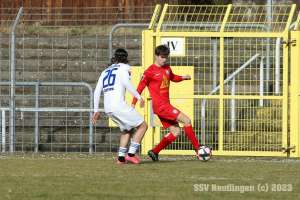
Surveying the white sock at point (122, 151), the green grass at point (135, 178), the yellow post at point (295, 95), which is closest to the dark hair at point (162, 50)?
the white sock at point (122, 151)

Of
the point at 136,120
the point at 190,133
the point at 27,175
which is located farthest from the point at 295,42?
the point at 27,175

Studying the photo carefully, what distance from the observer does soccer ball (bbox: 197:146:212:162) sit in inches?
313

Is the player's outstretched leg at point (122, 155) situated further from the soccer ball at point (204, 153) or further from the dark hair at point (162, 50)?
the dark hair at point (162, 50)

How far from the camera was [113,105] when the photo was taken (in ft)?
24.0

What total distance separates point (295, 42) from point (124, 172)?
4219 mm

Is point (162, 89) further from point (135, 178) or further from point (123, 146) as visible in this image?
point (135, 178)

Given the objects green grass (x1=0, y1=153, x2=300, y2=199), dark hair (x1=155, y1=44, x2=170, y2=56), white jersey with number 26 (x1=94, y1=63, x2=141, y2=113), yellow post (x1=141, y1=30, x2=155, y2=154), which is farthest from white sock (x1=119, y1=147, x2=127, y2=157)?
yellow post (x1=141, y1=30, x2=155, y2=154)

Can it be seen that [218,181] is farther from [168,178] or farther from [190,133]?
[190,133]

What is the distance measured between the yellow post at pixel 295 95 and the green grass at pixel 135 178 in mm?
621

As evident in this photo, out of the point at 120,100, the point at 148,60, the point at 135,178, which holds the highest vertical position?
the point at 148,60

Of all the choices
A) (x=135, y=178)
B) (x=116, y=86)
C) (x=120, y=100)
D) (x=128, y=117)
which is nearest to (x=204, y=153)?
(x=128, y=117)

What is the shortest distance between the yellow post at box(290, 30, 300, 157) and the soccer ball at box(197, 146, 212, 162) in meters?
1.94

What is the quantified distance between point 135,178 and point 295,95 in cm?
416

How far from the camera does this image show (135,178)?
613 centimetres
